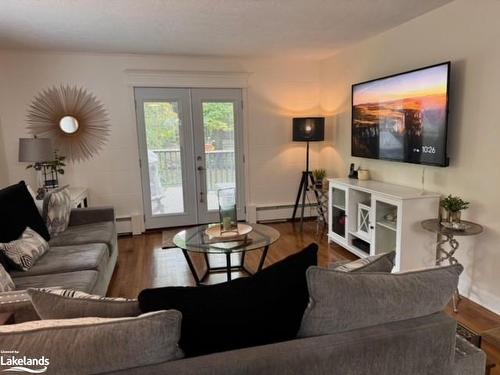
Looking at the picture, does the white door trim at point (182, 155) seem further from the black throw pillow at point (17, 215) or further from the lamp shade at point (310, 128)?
the black throw pillow at point (17, 215)

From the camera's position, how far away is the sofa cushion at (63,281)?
6.65 feet

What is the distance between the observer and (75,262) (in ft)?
7.84

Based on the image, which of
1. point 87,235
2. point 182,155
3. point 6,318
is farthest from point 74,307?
point 182,155

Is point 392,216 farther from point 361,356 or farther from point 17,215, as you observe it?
point 17,215

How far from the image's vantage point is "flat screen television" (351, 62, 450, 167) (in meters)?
2.77

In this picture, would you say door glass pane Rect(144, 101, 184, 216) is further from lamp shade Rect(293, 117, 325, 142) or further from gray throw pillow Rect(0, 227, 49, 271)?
gray throw pillow Rect(0, 227, 49, 271)

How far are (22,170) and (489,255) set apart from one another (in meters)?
4.94

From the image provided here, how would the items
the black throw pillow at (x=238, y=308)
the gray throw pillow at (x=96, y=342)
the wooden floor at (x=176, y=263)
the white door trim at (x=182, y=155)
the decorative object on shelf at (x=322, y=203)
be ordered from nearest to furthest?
the gray throw pillow at (x=96, y=342) < the black throw pillow at (x=238, y=308) < the wooden floor at (x=176, y=263) < the white door trim at (x=182, y=155) < the decorative object on shelf at (x=322, y=203)

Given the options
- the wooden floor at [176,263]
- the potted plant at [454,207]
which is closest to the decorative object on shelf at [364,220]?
the wooden floor at [176,263]

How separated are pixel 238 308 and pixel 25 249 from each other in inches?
77.7

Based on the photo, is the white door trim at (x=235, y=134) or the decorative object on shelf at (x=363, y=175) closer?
the decorative object on shelf at (x=363, y=175)

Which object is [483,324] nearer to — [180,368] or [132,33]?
[180,368]

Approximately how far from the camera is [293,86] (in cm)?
489

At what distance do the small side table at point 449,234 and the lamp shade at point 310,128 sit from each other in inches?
82.6
